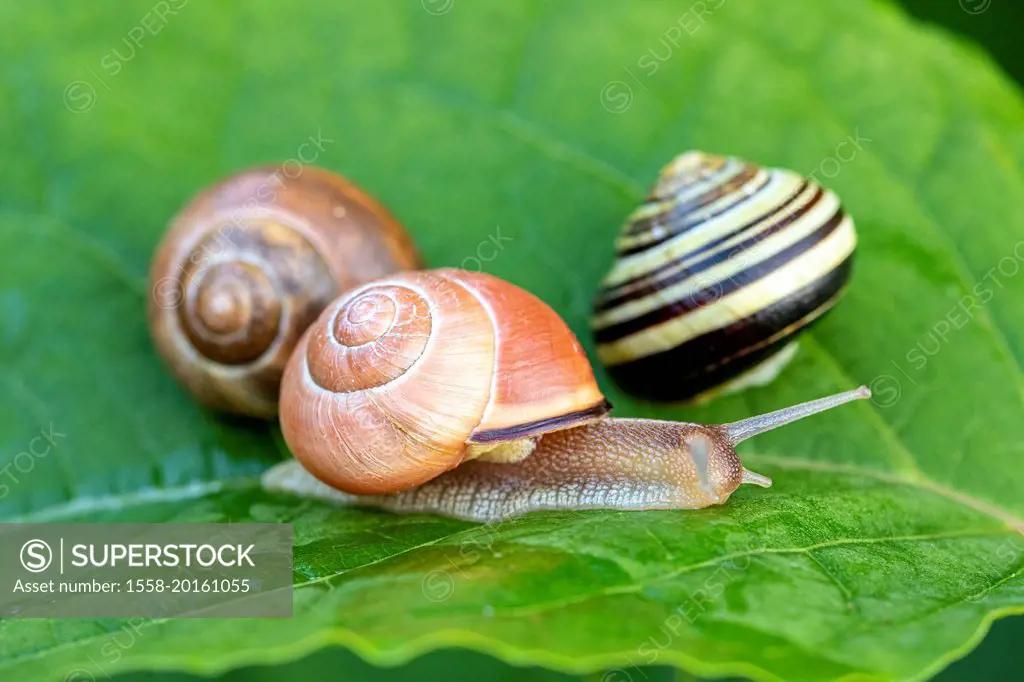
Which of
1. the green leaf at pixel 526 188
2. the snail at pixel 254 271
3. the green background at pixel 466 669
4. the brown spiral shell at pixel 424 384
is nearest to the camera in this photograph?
the brown spiral shell at pixel 424 384

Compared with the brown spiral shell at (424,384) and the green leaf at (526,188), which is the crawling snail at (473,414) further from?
the green leaf at (526,188)

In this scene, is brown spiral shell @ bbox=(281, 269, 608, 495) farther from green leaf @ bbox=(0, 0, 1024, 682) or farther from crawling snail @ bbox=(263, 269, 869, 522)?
green leaf @ bbox=(0, 0, 1024, 682)

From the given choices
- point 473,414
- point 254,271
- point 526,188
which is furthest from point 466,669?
point 526,188

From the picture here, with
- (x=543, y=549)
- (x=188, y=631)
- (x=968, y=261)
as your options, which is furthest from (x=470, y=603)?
(x=968, y=261)

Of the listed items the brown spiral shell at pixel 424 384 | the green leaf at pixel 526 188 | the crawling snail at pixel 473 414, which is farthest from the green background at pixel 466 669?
the brown spiral shell at pixel 424 384

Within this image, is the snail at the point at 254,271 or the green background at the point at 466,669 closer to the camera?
the snail at the point at 254,271
